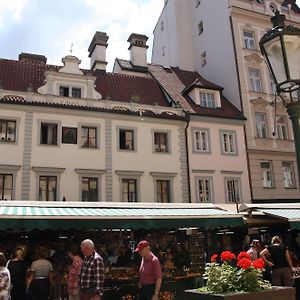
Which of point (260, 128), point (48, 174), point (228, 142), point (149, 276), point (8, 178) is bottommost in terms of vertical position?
point (149, 276)

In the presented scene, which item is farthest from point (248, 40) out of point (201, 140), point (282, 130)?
point (201, 140)

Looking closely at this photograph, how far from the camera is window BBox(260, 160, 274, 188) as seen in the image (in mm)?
21797

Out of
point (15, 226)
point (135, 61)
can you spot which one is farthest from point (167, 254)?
point (135, 61)

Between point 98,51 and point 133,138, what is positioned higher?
point 98,51

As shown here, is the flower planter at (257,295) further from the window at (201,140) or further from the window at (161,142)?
the window at (201,140)

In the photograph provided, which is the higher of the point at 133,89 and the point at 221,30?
the point at 221,30

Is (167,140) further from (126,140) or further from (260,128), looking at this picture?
(260,128)

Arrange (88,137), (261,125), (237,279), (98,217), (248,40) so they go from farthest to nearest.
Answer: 1. (248,40)
2. (261,125)
3. (88,137)
4. (98,217)
5. (237,279)

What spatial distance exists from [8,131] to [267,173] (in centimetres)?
1338

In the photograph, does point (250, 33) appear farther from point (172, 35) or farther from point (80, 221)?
point (80, 221)

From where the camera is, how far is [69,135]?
18.2 meters

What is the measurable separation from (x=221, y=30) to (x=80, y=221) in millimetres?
19026

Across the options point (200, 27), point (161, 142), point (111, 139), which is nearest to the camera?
point (111, 139)

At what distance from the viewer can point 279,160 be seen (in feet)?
73.7
